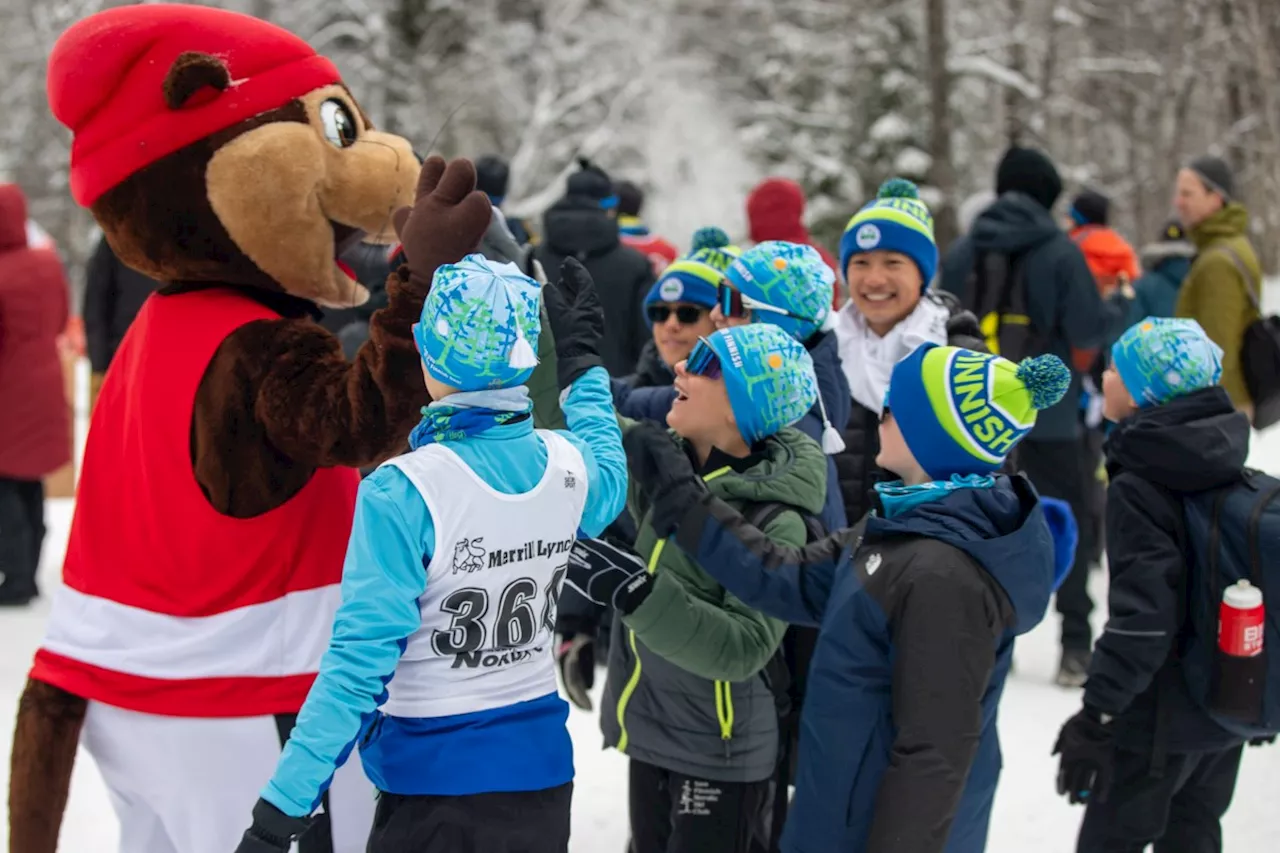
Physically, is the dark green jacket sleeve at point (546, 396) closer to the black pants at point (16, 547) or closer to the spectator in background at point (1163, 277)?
the black pants at point (16, 547)

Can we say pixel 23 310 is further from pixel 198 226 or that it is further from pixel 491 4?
pixel 491 4

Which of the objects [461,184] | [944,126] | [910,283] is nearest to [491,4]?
[944,126]

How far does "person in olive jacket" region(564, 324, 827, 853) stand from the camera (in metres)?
2.92

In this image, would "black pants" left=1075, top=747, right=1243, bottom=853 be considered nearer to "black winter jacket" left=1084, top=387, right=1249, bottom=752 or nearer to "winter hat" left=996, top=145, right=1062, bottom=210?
"black winter jacket" left=1084, top=387, right=1249, bottom=752

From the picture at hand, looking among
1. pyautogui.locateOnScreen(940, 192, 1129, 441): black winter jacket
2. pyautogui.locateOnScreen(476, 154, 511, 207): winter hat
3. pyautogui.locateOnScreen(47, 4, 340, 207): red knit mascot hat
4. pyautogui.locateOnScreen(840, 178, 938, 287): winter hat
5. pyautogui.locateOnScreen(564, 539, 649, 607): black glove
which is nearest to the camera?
pyautogui.locateOnScreen(564, 539, 649, 607): black glove

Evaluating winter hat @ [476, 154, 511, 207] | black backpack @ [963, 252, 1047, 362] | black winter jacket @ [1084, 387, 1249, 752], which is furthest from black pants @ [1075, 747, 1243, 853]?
winter hat @ [476, 154, 511, 207]

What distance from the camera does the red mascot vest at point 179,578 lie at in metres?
2.74

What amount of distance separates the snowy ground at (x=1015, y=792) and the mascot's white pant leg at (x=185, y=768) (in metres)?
1.54

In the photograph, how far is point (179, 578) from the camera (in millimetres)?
2744

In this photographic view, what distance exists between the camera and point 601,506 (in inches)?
98.3

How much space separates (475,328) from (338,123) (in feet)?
3.74

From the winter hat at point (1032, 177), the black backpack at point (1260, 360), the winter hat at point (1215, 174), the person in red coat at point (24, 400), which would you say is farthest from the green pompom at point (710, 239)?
the person in red coat at point (24, 400)

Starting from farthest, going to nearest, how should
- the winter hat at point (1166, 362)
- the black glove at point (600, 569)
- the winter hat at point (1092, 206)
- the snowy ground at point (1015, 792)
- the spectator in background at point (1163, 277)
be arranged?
1. the winter hat at point (1092, 206)
2. the spectator in background at point (1163, 277)
3. the snowy ground at point (1015, 792)
4. the winter hat at point (1166, 362)
5. the black glove at point (600, 569)

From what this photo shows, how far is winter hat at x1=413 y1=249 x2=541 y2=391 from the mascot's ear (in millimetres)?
945
